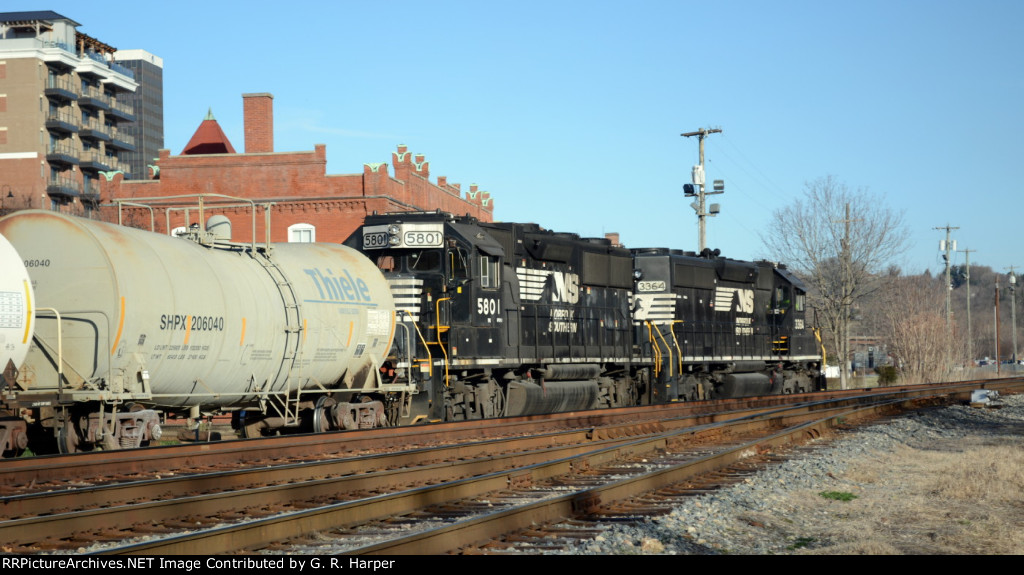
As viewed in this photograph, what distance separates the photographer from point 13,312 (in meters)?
11.8

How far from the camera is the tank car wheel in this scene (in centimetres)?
1733

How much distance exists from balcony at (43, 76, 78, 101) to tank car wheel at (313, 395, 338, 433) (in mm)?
80467

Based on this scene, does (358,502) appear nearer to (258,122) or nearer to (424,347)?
(424,347)

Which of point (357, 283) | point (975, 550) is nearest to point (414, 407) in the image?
point (357, 283)

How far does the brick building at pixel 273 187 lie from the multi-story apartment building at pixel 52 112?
116 ft

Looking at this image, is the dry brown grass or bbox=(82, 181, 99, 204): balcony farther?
bbox=(82, 181, 99, 204): balcony

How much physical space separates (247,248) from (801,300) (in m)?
24.2

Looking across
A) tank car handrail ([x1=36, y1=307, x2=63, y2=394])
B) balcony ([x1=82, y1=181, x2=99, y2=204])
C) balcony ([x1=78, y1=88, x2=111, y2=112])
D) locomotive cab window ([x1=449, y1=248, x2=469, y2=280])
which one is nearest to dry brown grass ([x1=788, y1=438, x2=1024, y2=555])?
locomotive cab window ([x1=449, y1=248, x2=469, y2=280])

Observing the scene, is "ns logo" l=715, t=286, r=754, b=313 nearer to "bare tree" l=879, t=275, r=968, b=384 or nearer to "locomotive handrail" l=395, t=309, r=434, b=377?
"locomotive handrail" l=395, t=309, r=434, b=377

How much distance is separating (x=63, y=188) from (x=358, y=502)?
8398 centimetres

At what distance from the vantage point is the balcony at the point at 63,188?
84.8 meters

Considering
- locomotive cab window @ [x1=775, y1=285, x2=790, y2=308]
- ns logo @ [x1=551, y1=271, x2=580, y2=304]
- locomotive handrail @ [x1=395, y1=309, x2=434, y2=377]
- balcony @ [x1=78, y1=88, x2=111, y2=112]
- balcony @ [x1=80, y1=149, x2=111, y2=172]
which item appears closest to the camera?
locomotive handrail @ [x1=395, y1=309, x2=434, y2=377]
